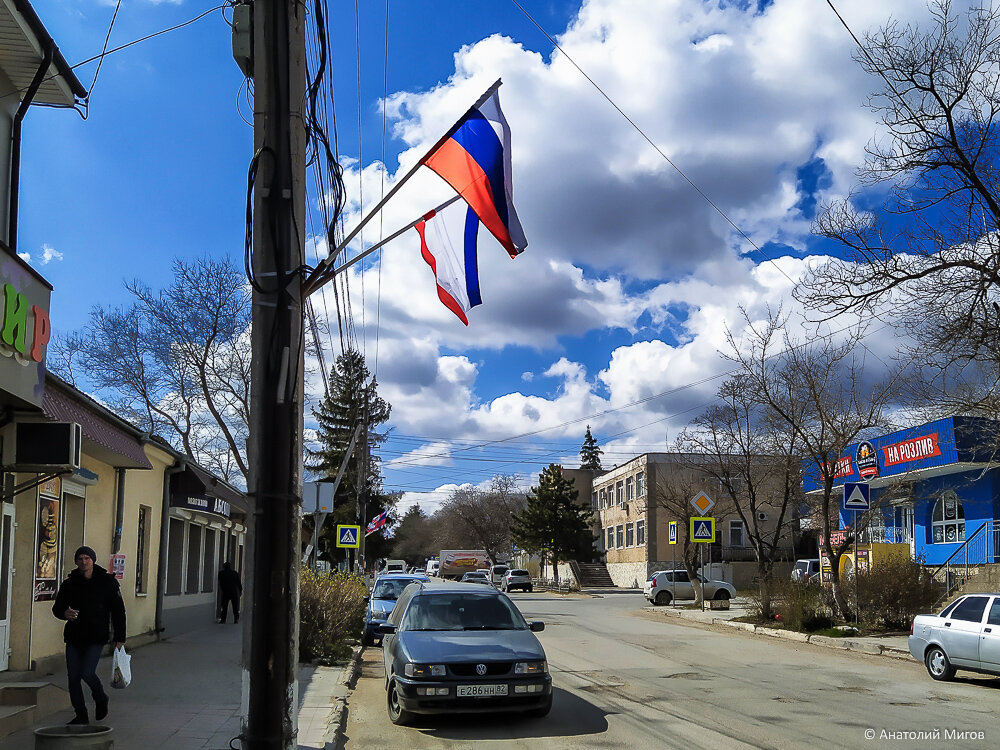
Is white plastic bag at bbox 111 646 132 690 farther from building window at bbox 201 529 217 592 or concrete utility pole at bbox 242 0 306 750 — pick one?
building window at bbox 201 529 217 592

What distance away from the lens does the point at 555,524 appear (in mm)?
70062

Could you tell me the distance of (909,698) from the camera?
11.8 metres

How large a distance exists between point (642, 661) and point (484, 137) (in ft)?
38.6

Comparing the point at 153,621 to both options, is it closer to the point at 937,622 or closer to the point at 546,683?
the point at 546,683

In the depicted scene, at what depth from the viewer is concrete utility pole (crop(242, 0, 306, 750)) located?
604 cm

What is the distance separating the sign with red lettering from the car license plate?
955 inches

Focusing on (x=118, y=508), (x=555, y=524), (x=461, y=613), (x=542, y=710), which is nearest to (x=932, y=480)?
(x=461, y=613)

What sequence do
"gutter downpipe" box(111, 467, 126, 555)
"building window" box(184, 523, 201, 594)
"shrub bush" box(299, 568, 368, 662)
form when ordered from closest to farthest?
"shrub bush" box(299, 568, 368, 662), "gutter downpipe" box(111, 467, 126, 555), "building window" box(184, 523, 201, 594)

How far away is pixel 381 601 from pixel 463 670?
1259 centimetres

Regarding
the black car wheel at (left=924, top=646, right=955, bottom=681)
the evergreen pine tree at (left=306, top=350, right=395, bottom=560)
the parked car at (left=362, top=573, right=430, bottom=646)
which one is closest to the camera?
the black car wheel at (left=924, top=646, right=955, bottom=681)

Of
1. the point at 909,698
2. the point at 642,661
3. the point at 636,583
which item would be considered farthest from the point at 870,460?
the point at 636,583

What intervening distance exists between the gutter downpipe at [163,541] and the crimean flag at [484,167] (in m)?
13.3

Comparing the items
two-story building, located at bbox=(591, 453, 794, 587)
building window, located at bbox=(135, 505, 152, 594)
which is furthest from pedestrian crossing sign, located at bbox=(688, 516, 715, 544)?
two-story building, located at bbox=(591, 453, 794, 587)

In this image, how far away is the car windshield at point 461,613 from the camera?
1157 cm
